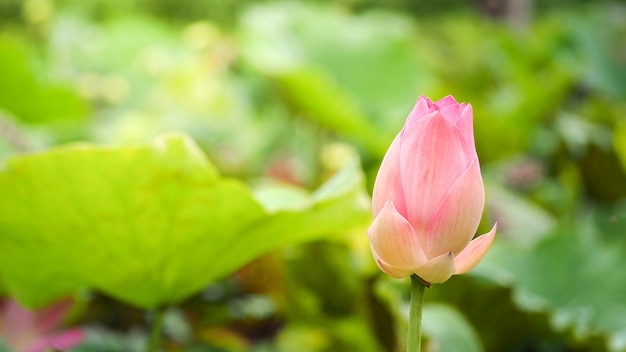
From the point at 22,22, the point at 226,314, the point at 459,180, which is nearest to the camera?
the point at 459,180

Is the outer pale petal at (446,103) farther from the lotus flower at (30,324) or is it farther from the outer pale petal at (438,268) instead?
the lotus flower at (30,324)

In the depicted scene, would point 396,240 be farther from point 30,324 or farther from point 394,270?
point 30,324

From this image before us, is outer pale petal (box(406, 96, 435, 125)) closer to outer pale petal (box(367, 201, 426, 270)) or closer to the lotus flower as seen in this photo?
outer pale petal (box(367, 201, 426, 270))

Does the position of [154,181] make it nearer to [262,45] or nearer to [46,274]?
[46,274]

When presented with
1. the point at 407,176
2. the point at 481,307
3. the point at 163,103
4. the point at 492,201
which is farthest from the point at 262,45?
the point at 407,176

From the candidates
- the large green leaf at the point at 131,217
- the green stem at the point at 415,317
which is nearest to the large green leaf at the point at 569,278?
the large green leaf at the point at 131,217

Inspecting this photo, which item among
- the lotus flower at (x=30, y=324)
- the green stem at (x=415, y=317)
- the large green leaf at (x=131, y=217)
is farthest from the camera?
the lotus flower at (x=30, y=324)

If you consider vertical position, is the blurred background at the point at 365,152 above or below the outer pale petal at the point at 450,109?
above

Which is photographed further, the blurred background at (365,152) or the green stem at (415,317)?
the blurred background at (365,152)
